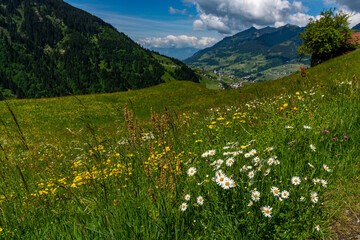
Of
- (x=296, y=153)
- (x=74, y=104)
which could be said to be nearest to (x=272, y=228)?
(x=296, y=153)

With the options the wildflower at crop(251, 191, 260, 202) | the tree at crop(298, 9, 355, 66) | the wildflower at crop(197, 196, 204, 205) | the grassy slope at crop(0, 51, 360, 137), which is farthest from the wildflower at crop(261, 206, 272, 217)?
the tree at crop(298, 9, 355, 66)

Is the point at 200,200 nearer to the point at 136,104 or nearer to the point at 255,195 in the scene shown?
the point at 255,195

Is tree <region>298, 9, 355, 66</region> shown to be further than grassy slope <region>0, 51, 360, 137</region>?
Yes

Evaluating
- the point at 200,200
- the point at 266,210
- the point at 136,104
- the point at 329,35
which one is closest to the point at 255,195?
the point at 266,210

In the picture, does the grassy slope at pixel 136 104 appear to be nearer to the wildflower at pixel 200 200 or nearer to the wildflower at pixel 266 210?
the wildflower at pixel 200 200

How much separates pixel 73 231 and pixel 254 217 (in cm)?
231

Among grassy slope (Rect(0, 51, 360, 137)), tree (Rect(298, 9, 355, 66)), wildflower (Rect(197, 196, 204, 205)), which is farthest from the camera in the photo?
tree (Rect(298, 9, 355, 66))

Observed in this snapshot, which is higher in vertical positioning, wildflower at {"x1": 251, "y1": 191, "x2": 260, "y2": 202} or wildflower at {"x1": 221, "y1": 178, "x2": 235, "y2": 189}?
wildflower at {"x1": 221, "y1": 178, "x2": 235, "y2": 189}

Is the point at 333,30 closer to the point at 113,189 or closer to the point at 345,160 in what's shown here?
the point at 345,160

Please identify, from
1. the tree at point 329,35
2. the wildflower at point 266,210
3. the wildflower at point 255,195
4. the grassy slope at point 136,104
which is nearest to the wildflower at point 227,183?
the wildflower at point 255,195

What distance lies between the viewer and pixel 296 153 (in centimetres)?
358

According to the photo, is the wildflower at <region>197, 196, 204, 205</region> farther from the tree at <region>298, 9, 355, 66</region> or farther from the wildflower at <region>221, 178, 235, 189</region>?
the tree at <region>298, 9, 355, 66</region>

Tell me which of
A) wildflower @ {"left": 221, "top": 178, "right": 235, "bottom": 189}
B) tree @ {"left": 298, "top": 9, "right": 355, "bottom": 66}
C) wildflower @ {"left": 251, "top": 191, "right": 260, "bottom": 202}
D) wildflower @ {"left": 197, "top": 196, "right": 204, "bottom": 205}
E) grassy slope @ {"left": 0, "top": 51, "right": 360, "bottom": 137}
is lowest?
grassy slope @ {"left": 0, "top": 51, "right": 360, "bottom": 137}

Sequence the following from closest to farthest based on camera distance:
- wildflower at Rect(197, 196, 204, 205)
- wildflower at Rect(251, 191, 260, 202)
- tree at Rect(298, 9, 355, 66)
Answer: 1. wildflower at Rect(251, 191, 260, 202)
2. wildflower at Rect(197, 196, 204, 205)
3. tree at Rect(298, 9, 355, 66)
